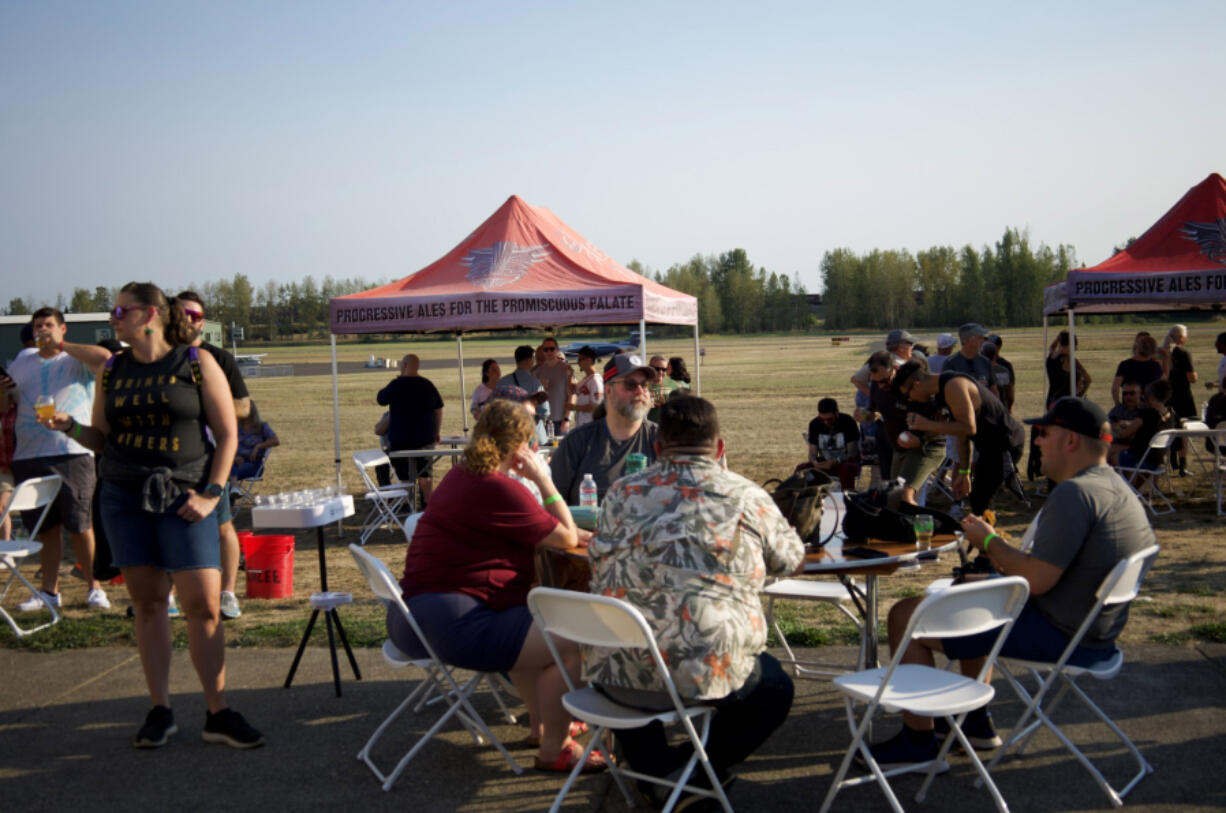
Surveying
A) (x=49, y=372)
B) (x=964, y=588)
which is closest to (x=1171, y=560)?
(x=964, y=588)

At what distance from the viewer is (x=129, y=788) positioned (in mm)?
3398

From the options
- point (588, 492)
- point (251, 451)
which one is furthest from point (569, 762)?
point (251, 451)

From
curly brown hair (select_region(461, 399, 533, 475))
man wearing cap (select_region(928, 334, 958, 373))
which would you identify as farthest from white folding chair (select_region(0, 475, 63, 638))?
man wearing cap (select_region(928, 334, 958, 373))

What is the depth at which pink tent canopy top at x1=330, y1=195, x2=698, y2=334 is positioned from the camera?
9.00 metres

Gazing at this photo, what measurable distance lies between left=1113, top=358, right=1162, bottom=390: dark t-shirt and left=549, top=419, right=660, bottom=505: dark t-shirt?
7.03 metres

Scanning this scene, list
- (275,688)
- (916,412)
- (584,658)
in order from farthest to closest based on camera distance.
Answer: (916,412), (275,688), (584,658)

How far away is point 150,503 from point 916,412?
484 centimetres

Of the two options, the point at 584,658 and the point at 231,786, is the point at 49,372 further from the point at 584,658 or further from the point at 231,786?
the point at 584,658

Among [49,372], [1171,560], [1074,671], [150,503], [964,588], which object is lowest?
[1171,560]

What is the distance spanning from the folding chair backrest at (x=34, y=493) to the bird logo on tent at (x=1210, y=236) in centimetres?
967

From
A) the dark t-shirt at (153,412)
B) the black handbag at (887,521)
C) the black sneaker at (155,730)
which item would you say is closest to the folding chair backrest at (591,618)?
the black handbag at (887,521)

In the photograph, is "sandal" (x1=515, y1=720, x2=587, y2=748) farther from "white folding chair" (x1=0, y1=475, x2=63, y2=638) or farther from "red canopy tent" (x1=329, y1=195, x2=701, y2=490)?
"red canopy tent" (x1=329, y1=195, x2=701, y2=490)

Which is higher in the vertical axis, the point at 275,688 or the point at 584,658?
the point at 584,658

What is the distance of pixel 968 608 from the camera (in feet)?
9.27
